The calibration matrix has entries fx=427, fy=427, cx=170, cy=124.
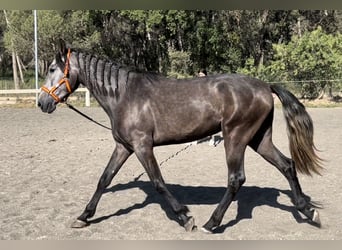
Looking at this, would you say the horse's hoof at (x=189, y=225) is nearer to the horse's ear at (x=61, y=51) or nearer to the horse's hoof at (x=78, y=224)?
the horse's hoof at (x=78, y=224)

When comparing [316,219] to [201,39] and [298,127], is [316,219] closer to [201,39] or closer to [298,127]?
[298,127]

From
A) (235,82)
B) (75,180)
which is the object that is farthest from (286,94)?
(75,180)

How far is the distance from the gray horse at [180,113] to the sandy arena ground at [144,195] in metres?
0.29

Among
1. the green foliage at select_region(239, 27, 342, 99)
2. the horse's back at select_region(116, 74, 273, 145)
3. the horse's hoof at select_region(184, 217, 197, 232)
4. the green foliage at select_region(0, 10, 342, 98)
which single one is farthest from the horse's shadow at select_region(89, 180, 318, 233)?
the green foliage at select_region(0, 10, 342, 98)

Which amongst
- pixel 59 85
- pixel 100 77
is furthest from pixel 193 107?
pixel 59 85

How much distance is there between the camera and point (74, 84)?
478 cm

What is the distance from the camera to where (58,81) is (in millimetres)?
4691

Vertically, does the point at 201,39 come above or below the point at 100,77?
above

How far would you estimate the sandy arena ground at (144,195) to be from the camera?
4.40 meters

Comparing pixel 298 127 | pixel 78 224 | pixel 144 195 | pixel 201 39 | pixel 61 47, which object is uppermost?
pixel 61 47

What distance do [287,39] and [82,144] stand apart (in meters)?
30.5

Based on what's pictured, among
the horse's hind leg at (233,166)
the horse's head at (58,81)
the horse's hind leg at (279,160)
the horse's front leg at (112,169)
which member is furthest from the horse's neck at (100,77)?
the horse's hind leg at (279,160)

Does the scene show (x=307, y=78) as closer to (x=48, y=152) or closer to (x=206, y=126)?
(x=48, y=152)

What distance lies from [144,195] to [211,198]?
92 centimetres
